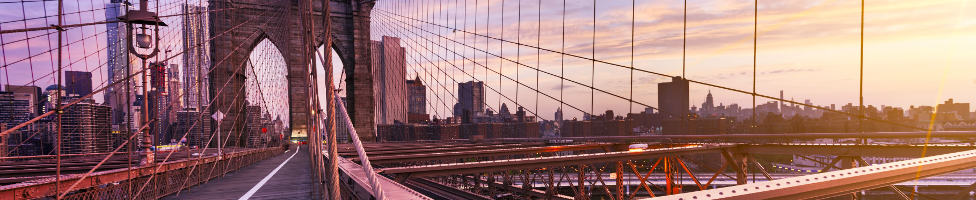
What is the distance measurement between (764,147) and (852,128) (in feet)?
88.3

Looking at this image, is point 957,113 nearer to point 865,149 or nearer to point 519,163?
point 865,149

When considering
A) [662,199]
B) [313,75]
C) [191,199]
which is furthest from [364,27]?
[662,199]

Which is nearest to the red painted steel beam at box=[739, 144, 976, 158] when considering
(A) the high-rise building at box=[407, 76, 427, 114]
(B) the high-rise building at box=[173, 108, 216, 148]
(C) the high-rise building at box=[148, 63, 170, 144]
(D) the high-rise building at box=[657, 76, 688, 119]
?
(D) the high-rise building at box=[657, 76, 688, 119]

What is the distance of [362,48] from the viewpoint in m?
37.1

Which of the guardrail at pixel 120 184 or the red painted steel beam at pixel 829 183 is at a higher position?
the red painted steel beam at pixel 829 183

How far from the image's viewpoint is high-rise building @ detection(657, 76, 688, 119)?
20.8 metres

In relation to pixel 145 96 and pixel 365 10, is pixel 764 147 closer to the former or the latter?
pixel 145 96

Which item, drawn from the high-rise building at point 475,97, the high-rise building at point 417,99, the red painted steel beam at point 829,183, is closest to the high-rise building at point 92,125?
the high-rise building at point 475,97

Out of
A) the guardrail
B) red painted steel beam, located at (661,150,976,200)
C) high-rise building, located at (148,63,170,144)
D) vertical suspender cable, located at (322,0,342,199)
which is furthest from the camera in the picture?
high-rise building, located at (148,63,170,144)

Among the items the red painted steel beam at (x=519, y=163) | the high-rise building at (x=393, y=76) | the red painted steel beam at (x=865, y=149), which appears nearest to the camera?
the red painted steel beam at (x=519, y=163)

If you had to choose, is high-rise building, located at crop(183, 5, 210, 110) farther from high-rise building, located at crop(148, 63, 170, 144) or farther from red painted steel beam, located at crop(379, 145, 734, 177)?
red painted steel beam, located at crop(379, 145, 734, 177)

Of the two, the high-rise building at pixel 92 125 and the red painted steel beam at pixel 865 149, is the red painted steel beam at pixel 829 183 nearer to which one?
the red painted steel beam at pixel 865 149

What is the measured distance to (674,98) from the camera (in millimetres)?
21875

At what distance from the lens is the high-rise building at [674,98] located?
20812 mm
